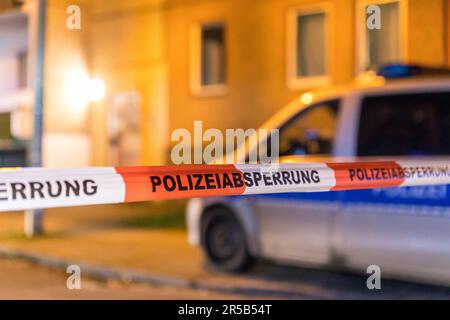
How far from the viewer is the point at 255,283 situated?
7.61 metres

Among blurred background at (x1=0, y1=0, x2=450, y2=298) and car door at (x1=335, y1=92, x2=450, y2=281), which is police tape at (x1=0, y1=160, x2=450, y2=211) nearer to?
car door at (x1=335, y1=92, x2=450, y2=281)

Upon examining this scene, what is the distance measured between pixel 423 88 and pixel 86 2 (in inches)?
443

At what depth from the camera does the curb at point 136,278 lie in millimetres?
7227

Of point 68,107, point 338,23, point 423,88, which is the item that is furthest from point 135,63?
point 423,88

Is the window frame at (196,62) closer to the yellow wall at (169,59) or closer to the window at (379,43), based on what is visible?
the yellow wall at (169,59)

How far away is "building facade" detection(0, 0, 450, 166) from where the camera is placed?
1208cm

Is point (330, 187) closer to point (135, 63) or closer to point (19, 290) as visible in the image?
point (19, 290)

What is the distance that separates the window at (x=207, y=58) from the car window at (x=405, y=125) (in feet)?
24.3

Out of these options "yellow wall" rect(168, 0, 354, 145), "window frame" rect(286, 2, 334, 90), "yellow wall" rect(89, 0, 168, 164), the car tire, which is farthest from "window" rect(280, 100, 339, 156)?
"yellow wall" rect(89, 0, 168, 164)

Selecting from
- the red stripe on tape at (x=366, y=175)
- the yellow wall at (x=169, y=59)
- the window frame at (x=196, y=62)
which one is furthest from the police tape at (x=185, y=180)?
the window frame at (x=196, y=62)

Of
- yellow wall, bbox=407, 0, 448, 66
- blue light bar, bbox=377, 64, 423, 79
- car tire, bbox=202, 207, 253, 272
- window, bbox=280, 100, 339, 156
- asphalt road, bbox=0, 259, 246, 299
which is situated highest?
yellow wall, bbox=407, 0, 448, 66

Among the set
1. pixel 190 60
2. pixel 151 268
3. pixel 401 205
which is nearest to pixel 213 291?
pixel 151 268

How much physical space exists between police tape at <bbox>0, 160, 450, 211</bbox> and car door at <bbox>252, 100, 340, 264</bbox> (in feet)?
5.61

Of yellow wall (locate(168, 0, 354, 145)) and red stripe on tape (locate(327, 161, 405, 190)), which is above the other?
yellow wall (locate(168, 0, 354, 145))
